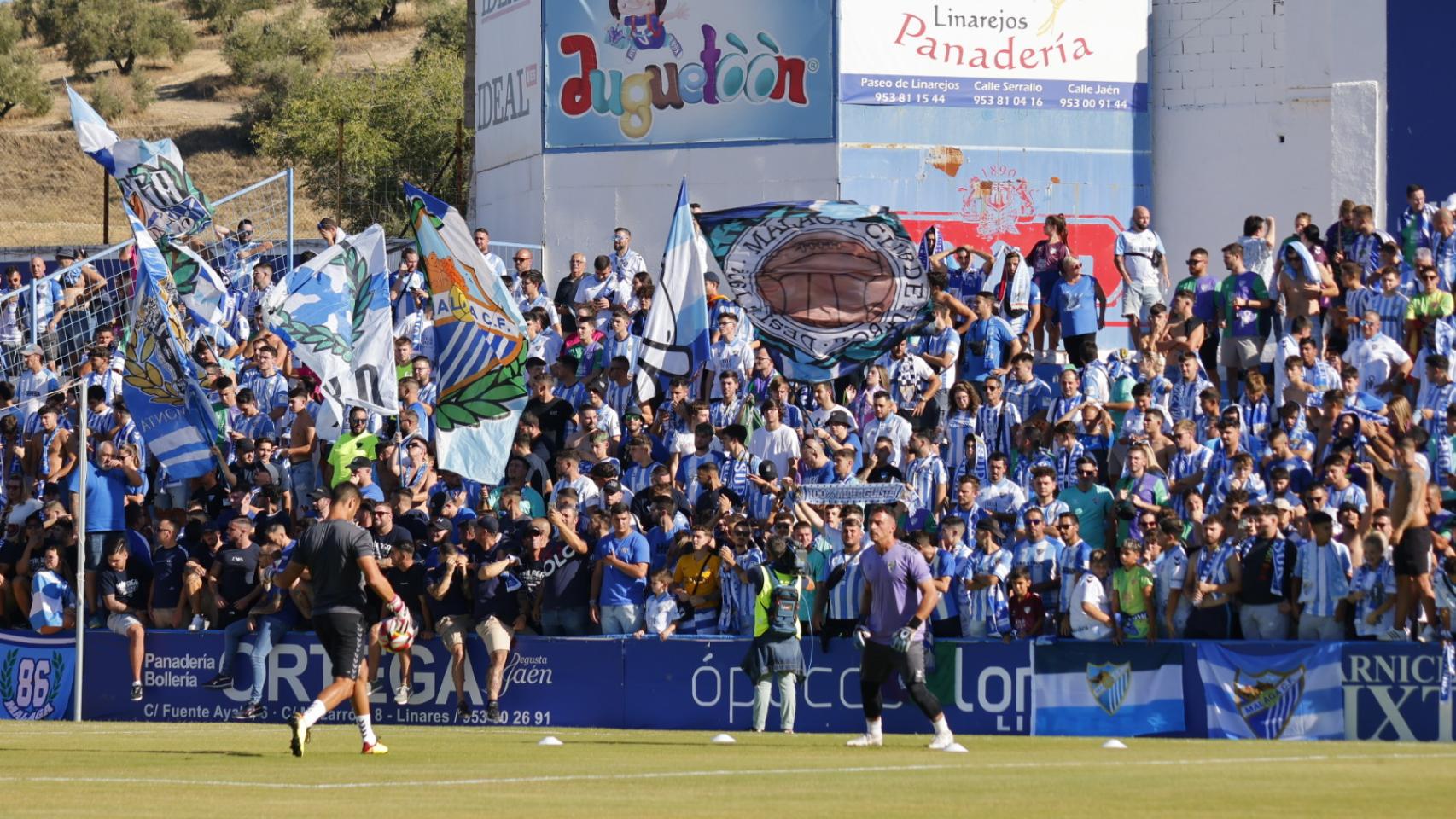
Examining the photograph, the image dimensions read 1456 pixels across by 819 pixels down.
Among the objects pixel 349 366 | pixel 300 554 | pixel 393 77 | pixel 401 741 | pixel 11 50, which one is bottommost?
pixel 401 741

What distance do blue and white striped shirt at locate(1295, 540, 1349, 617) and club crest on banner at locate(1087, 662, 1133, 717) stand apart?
1.61 meters

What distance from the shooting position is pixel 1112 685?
1806cm

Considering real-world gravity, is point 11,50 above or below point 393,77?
above

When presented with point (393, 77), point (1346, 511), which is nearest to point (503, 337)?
point (1346, 511)

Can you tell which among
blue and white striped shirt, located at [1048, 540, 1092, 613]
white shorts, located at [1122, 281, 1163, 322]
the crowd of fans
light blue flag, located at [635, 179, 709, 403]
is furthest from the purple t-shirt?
white shorts, located at [1122, 281, 1163, 322]

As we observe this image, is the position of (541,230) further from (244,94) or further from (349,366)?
(244,94)

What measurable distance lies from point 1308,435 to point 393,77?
45.0 metres

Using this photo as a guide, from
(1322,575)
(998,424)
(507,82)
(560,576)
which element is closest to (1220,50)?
(998,424)

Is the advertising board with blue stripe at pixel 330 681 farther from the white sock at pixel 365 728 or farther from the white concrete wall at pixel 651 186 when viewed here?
the white concrete wall at pixel 651 186

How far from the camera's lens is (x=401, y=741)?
17078 mm

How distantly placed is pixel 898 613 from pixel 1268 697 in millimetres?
3907

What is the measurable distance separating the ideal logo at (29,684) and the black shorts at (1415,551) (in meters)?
13.5

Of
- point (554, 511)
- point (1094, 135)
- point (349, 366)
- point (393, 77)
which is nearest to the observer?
point (554, 511)

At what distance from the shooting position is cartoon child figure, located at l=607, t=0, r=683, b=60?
28.3 metres
